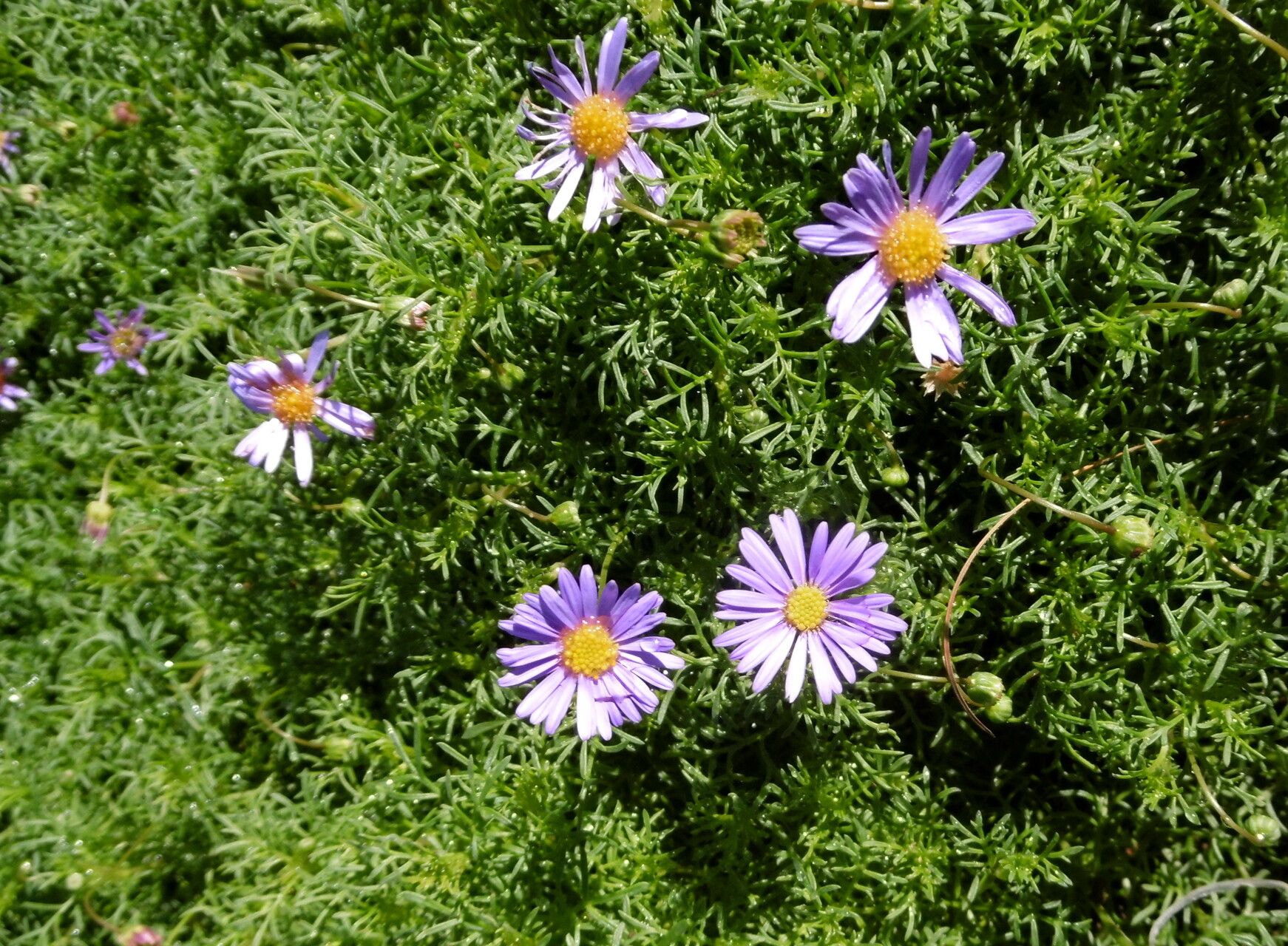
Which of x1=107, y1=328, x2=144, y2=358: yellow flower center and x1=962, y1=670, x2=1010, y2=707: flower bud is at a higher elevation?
x1=107, y1=328, x2=144, y2=358: yellow flower center

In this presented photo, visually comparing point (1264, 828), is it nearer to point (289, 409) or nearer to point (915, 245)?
point (915, 245)

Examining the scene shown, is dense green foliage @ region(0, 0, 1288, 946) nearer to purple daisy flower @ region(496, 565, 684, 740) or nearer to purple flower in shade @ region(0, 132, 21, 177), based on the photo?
purple daisy flower @ region(496, 565, 684, 740)

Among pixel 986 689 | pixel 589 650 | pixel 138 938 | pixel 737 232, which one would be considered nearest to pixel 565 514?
pixel 589 650

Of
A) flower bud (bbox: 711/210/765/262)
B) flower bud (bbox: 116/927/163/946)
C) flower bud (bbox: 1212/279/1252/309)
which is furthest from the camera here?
flower bud (bbox: 116/927/163/946)

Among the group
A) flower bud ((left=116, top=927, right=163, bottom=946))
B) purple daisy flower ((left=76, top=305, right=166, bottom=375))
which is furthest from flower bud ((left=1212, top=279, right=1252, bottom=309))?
flower bud ((left=116, top=927, right=163, bottom=946))

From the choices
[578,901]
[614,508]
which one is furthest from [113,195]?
[578,901]
